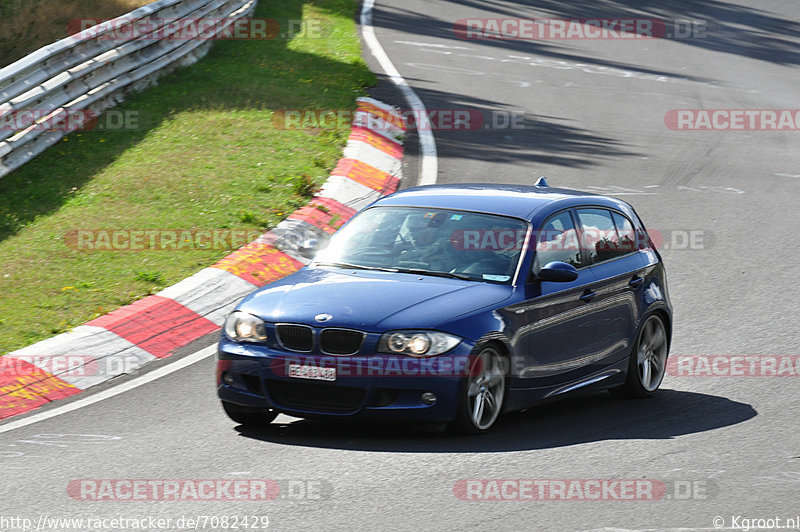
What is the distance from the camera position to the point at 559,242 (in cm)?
848

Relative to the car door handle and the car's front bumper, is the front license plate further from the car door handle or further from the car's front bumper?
the car door handle

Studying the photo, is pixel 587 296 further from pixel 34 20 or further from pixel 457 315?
pixel 34 20

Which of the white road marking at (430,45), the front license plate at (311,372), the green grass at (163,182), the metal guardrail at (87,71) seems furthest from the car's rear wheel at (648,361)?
the white road marking at (430,45)

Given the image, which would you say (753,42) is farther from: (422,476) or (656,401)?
(422,476)

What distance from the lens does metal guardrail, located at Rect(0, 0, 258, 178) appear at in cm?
1351

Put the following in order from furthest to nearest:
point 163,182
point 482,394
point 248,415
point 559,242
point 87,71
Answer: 1. point 87,71
2. point 163,182
3. point 559,242
4. point 248,415
5. point 482,394

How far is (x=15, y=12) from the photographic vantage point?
1789 centimetres

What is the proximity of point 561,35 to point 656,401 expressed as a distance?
2060 centimetres

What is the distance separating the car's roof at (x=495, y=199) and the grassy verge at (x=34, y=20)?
32.8 ft

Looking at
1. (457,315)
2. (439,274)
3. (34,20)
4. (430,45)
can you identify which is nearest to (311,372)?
(457,315)

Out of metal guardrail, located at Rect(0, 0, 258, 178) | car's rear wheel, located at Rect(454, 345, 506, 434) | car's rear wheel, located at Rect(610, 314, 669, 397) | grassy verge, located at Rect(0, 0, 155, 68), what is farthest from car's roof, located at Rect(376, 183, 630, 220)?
grassy verge, located at Rect(0, 0, 155, 68)

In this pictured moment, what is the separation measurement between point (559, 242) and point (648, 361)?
1385 mm

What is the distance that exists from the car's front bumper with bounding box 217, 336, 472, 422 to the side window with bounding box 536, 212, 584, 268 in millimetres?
1304

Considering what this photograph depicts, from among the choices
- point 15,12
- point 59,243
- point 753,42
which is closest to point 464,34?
point 753,42
